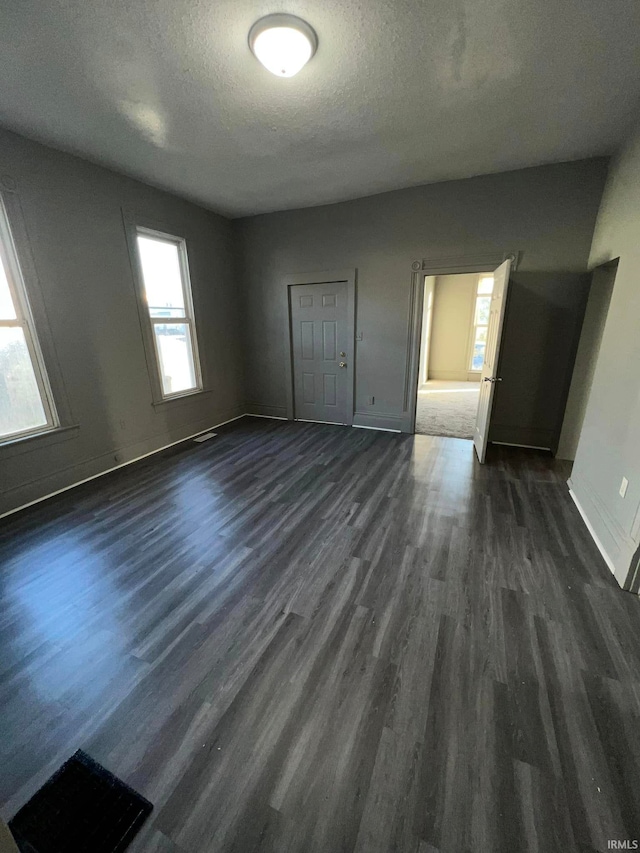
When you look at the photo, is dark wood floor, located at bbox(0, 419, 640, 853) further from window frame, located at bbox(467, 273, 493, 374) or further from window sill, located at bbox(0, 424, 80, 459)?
window frame, located at bbox(467, 273, 493, 374)

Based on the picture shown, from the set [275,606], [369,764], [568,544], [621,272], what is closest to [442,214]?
[621,272]

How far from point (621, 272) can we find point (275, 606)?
3.43 meters

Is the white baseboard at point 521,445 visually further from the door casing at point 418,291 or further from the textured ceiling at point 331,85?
the textured ceiling at point 331,85

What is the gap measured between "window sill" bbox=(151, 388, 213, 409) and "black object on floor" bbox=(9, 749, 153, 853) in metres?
3.43

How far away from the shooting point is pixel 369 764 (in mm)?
1180

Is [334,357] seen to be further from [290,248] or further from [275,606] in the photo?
[275,606]

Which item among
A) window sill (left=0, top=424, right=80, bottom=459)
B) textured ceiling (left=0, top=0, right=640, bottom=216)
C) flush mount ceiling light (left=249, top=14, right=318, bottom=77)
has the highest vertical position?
textured ceiling (left=0, top=0, right=640, bottom=216)

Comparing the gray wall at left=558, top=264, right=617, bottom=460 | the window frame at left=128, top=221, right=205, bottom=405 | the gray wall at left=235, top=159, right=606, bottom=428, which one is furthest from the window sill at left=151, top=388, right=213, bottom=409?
the gray wall at left=558, top=264, right=617, bottom=460

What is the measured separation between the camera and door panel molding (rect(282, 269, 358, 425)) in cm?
448

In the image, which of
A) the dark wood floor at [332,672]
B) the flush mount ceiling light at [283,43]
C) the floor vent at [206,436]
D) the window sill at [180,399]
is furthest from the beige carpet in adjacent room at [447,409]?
the flush mount ceiling light at [283,43]

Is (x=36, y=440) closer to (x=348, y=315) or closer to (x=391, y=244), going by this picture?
(x=348, y=315)

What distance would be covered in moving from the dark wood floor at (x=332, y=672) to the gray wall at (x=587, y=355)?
1.36 meters

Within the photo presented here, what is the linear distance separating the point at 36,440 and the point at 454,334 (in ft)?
26.5

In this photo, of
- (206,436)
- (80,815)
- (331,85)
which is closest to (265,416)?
(206,436)
